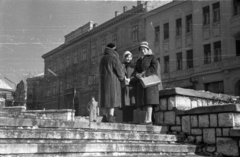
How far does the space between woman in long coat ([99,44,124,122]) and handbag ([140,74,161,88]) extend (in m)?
0.62

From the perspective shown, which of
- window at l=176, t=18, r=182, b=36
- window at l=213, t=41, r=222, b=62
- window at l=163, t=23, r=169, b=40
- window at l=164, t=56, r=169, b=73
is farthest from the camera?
window at l=163, t=23, r=169, b=40

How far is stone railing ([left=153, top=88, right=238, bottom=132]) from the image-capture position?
814cm

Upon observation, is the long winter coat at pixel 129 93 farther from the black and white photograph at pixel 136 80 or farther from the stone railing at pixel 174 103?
the stone railing at pixel 174 103

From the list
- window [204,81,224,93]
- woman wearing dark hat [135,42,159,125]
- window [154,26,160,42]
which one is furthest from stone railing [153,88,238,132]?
window [154,26,160,42]

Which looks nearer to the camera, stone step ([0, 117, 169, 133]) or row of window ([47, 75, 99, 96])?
stone step ([0, 117, 169, 133])

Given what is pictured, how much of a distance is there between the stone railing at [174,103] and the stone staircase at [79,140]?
1.87ft

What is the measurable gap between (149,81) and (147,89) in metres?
0.23

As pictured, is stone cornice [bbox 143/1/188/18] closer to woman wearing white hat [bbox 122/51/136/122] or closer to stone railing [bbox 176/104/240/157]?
woman wearing white hat [bbox 122/51/136/122]

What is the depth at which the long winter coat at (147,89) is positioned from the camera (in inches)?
321

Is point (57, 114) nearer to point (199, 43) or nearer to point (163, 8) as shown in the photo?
point (199, 43)

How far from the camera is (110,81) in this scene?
26.9ft

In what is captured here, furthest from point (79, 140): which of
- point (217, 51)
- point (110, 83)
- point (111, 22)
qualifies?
point (111, 22)

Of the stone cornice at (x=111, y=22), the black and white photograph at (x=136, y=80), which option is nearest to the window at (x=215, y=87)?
the black and white photograph at (x=136, y=80)

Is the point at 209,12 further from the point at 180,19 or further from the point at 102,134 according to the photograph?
the point at 102,134
